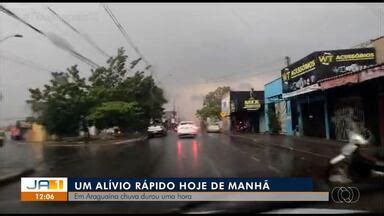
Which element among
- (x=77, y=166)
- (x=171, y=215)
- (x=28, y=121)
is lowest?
(x=171, y=215)

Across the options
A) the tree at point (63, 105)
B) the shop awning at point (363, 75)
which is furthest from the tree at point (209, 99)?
the shop awning at point (363, 75)

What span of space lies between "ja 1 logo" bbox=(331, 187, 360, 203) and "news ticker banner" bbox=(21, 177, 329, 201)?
10 centimetres

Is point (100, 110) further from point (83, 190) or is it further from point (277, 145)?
point (277, 145)

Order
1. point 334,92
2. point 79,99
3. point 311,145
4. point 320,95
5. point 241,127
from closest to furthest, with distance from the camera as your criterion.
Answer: point 79,99 → point 311,145 → point 334,92 → point 320,95 → point 241,127

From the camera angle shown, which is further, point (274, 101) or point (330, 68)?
point (274, 101)

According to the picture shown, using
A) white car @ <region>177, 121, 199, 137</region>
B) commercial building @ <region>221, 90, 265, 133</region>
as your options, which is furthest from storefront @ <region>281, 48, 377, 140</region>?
commercial building @ <region>221, 90, 265, 133</region>

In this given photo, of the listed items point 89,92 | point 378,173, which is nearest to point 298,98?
point 378,173

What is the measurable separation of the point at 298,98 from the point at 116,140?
13.3 meters

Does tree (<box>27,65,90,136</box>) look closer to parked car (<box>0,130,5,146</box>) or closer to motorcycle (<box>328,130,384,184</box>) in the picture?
parked car (<box>0,130,5,146</box>)

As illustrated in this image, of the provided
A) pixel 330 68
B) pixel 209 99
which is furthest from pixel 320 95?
pixel 209 99

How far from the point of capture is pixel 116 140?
270 inches

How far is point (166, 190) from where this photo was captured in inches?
189

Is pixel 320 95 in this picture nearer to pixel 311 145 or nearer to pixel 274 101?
pixel 311 145

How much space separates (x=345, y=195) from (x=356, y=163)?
1308 millimetres
